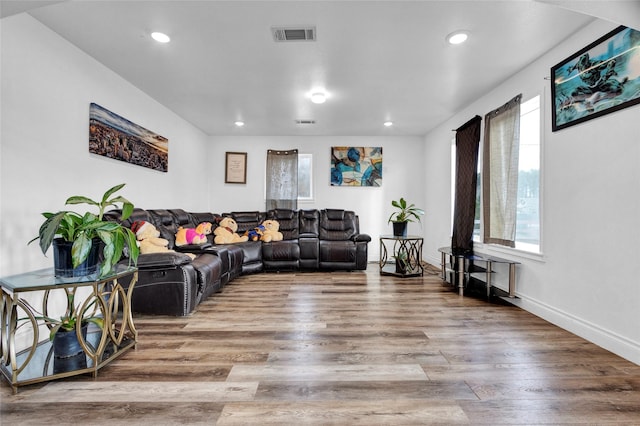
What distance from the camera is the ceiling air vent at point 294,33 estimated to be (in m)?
2.42

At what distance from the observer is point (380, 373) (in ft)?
5.95

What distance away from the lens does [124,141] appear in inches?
133

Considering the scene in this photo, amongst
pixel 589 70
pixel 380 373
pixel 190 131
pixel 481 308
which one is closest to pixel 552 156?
pixel 589 70

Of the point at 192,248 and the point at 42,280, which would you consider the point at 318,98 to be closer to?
the point at 192,248

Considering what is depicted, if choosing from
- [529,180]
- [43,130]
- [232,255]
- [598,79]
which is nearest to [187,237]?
[232,255]

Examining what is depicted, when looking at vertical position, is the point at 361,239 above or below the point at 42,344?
above

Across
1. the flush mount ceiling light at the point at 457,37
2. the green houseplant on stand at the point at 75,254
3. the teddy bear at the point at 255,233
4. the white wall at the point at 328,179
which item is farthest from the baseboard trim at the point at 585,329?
the teddy bear at the point at 255,233

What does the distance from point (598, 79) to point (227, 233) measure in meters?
4.57

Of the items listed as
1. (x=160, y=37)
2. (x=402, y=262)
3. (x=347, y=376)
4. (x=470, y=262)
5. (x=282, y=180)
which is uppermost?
(x=160, y=37)

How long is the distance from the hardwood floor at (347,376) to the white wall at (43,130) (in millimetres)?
1128

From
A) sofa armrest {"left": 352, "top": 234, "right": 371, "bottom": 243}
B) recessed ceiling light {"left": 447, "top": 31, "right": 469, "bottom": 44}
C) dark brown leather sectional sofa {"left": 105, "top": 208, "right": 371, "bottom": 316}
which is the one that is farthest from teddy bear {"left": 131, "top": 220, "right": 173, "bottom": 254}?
recessed ceiling light {"left": 447, "top": 31, "right": 469, "bottom": 44}

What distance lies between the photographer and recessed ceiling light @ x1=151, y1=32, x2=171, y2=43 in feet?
8.19

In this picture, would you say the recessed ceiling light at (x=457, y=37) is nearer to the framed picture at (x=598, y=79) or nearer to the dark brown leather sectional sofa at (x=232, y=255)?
the framed picture at (x=598, y=79)

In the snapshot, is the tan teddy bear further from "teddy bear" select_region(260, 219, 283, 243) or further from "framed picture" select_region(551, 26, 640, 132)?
"framed picture" select_region(551, 26, 640, 132)
